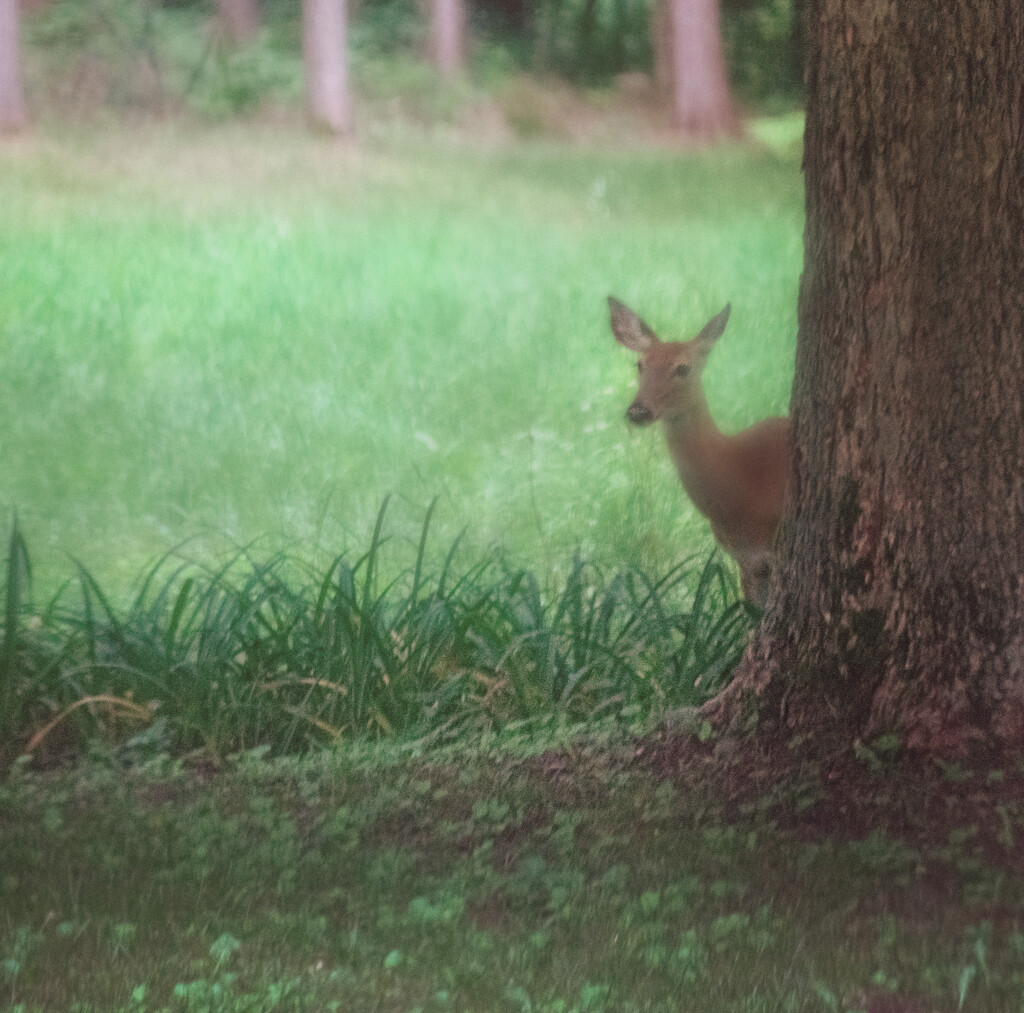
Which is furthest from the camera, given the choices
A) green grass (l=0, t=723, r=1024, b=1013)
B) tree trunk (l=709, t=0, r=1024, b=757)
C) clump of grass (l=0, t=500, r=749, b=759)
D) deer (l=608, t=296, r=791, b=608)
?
deer (l=608, t=296, r=791, b=608)

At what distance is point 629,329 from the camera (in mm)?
5453

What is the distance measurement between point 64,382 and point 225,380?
620mm

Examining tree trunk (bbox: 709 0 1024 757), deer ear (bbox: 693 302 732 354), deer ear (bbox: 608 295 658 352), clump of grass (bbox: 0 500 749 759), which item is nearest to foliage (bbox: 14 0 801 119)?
deer ear (bbox: 608 295 658 352)

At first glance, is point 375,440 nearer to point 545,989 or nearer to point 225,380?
point 225,380

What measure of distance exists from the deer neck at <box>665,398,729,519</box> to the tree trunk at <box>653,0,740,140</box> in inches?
54.8

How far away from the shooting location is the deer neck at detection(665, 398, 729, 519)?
5211 millimetres

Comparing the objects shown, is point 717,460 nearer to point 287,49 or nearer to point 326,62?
point 326,62

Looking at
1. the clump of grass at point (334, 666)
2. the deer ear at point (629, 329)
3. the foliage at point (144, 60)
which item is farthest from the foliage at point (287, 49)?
the clump of grass at point (334, 666)

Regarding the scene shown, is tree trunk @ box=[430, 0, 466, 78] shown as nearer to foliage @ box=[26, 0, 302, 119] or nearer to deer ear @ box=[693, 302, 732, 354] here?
foliage @ box=[26, 0, 302, 119]

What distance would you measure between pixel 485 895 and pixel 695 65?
3686 millimetres

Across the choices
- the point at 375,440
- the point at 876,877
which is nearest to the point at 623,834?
the point at 876,877

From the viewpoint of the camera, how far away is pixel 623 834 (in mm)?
3895

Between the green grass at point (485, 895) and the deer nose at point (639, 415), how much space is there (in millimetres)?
1122

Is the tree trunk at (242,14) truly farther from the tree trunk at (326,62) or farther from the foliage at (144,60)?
the tree trunk at (326,62)
